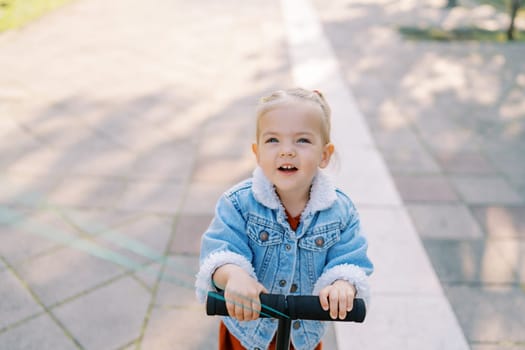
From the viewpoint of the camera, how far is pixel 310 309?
3.76 ft

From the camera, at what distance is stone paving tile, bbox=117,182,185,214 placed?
346 cm

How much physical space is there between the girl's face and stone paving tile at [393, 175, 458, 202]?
256 centimetres

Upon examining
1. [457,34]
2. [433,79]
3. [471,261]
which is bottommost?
[457,34]

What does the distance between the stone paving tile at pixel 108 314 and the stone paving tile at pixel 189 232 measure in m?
0.40

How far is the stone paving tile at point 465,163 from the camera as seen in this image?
4.20 meters

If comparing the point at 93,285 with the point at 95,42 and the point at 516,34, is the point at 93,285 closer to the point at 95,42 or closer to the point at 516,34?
the point at 95,42

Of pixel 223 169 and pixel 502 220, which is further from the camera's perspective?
pixel 223 169

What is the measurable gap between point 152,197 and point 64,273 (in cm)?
94

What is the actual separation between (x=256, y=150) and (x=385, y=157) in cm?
311

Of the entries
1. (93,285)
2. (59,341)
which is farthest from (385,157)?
(59,341)

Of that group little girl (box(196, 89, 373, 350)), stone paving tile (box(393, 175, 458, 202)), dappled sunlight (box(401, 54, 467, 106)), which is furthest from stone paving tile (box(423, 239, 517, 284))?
dappled sunlight (box(401, 54, 467, 106))

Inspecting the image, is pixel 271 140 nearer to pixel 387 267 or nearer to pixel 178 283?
pixel 178 283

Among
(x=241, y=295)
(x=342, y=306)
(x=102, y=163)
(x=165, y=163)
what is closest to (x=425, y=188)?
(x=165, y=163)

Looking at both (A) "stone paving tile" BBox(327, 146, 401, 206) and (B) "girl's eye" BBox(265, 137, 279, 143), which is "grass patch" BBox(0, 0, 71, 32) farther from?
(B) "girl's eye" BBox(265, 137, 279, 143)
